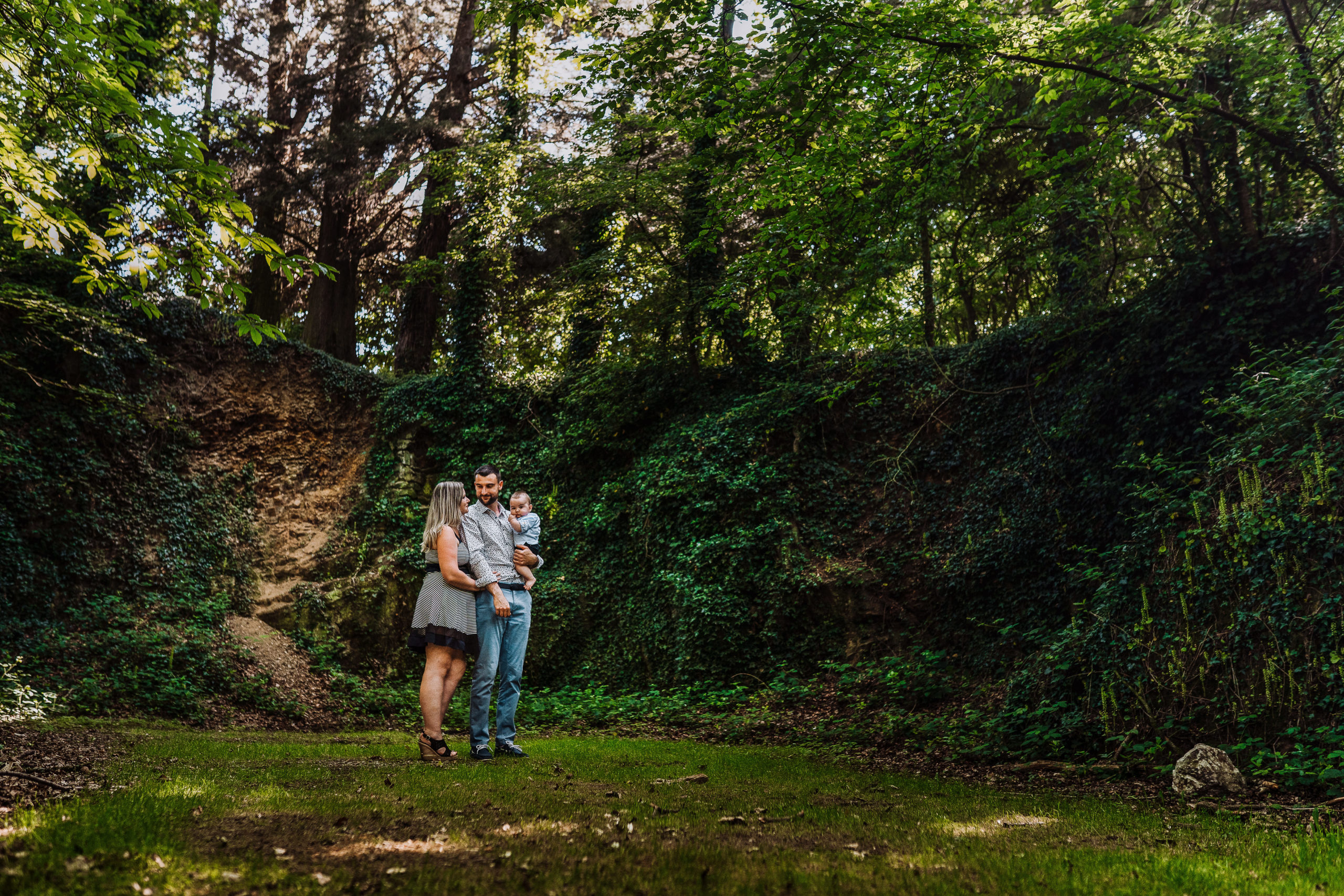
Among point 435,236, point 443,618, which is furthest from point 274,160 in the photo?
point 443,618

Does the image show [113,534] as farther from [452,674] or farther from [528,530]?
[452,674]

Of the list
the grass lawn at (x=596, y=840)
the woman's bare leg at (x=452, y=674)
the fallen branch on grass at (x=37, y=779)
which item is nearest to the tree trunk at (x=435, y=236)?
the woman's bare leg at (x=452, y=674)

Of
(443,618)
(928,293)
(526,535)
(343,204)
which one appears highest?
(343,204)

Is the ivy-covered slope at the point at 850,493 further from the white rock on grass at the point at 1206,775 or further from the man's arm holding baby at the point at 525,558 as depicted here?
the man's arm holding baby at the point at 525,558

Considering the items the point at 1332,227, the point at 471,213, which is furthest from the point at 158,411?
the point at 1332,227

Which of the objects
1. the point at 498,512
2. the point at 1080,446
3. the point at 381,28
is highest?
the point at 381,28

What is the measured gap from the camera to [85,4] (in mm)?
5648

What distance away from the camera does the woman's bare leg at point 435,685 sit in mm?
5582

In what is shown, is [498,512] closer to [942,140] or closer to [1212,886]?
[1212,886]

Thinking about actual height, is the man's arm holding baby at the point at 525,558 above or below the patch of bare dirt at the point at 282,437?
below

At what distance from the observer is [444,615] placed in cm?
567

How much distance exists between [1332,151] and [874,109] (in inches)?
191

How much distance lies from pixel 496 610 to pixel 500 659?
0.57 metres

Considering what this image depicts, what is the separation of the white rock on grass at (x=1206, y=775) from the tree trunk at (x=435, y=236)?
1692 cm
